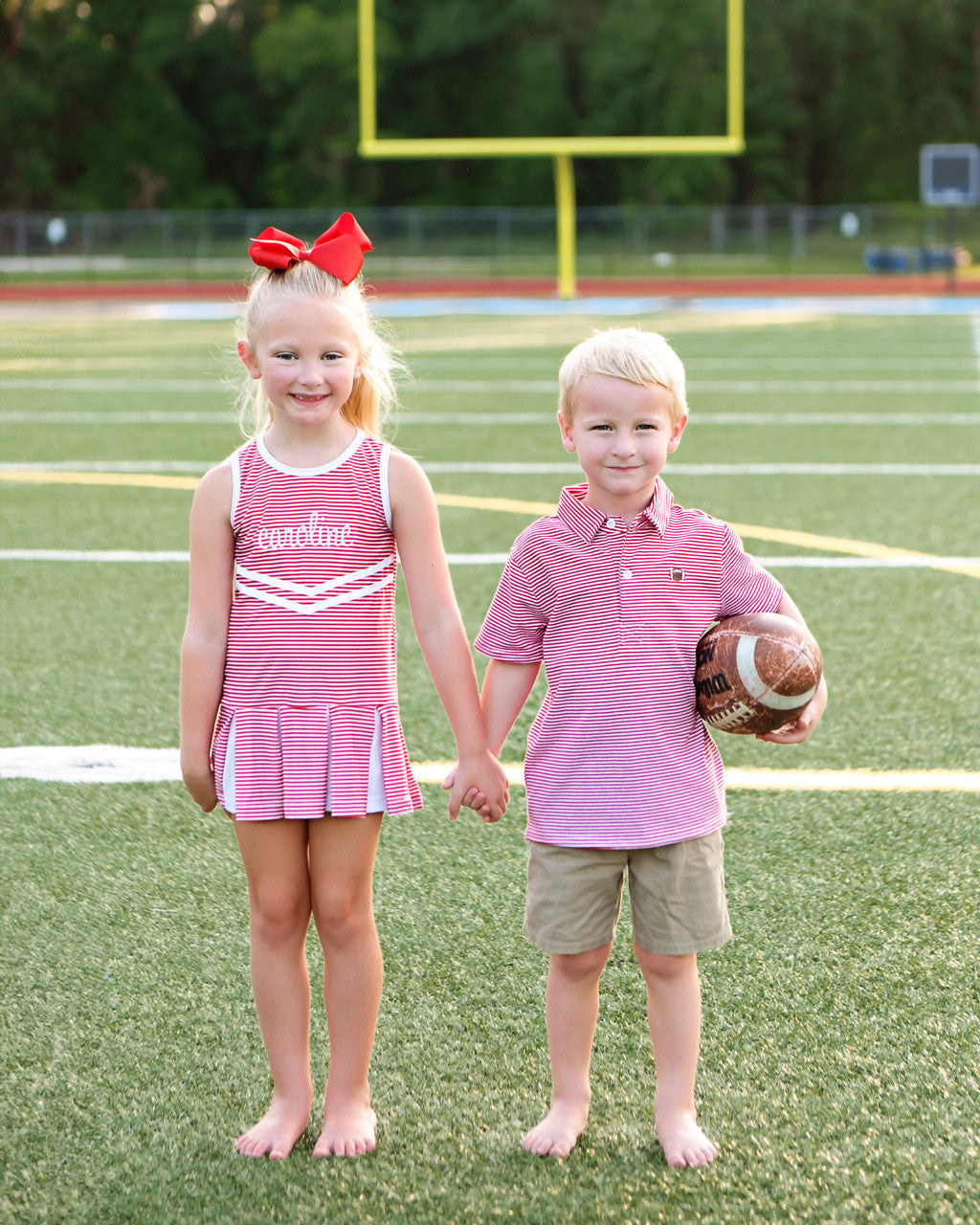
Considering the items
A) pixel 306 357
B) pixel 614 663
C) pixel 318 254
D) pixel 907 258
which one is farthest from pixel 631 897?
pixel 907 258

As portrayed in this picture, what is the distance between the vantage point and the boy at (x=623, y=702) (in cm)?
227

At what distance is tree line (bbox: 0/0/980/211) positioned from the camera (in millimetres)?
50156

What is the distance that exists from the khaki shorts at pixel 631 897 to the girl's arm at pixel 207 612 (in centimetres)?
53

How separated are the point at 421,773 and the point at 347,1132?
1.58 m

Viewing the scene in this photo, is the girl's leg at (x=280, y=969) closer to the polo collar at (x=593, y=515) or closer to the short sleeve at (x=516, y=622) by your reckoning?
the short sleeve at (x=516, y=622)

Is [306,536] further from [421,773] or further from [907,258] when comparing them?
[907,258]

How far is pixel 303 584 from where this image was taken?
7.45ft

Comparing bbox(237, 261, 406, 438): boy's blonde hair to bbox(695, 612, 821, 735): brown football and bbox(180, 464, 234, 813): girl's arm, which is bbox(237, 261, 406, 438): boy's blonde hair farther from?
bbox(695, 612, 821, 735): brown football

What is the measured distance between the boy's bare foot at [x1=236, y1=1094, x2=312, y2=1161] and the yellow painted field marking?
14.0 feet

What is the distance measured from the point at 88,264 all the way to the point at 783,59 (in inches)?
1036

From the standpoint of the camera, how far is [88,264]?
37125mm

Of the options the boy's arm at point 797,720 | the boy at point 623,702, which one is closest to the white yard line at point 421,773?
the boy's arm at point 797,720

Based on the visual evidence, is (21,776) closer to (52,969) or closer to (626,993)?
(52,969)

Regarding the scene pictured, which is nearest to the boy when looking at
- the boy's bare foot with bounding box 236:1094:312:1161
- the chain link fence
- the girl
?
the girl
